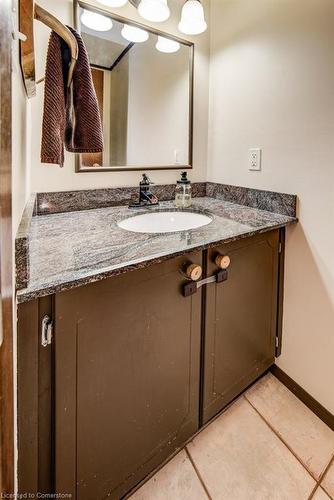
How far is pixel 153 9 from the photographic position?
1385 millimetres

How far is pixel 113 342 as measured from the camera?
33.7 inches

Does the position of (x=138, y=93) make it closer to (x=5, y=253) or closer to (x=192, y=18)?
(x=192, y=18)

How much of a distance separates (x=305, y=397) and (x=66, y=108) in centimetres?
154

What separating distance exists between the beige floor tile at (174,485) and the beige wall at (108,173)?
1195 millimetres

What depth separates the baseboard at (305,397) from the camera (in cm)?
133

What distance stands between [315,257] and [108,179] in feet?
3.27

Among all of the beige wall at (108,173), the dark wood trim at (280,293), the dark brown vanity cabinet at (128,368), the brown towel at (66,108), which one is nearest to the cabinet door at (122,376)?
the dark brown vanity cabinet at (128,368)

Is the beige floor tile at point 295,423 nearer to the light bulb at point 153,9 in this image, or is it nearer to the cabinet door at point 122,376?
the cabinet door at point 122,376

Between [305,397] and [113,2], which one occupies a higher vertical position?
[113,2]

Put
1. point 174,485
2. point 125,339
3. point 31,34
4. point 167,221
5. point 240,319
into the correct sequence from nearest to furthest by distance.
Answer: point 31,34 < point 125,339 < point 174,485 < point 240,319 < point 167,221

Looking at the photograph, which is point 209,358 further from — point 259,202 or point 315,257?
point 259,202

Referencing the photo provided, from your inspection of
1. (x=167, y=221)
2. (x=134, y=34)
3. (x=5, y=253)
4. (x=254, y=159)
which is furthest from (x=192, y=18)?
(x=5, y=253)

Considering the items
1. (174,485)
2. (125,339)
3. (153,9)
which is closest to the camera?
(125,339)

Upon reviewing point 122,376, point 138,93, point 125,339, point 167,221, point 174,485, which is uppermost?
point 138,93
